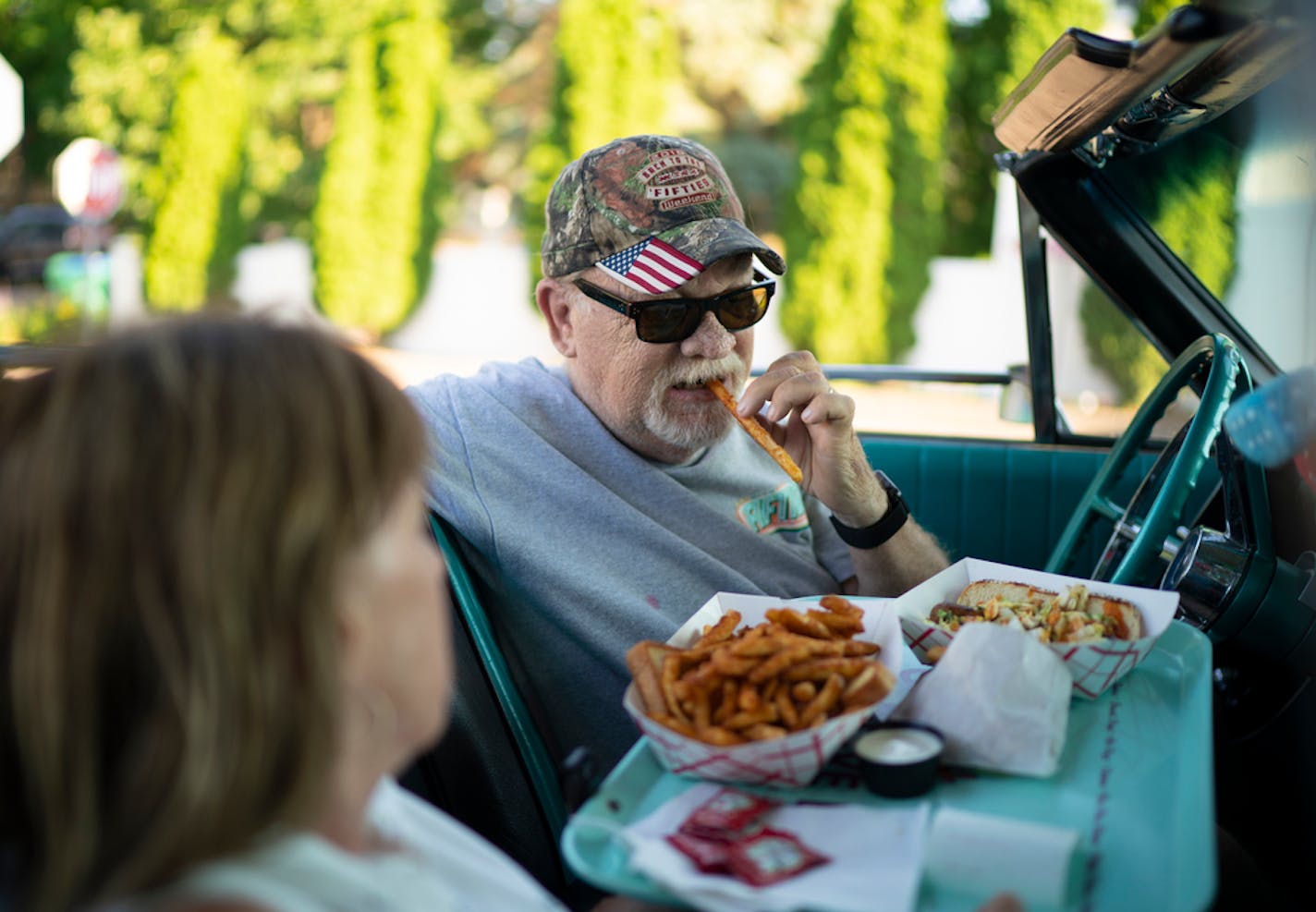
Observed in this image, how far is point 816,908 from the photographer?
1101mm

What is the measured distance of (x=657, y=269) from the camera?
2.14 m

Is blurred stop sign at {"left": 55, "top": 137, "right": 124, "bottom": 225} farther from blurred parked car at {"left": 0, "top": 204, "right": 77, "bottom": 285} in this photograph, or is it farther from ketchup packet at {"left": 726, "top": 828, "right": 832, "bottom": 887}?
ketchup packet at {"left": 726, "top": 828, "right": 832, "bottom": 887}

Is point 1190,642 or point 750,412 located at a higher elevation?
point 750,412

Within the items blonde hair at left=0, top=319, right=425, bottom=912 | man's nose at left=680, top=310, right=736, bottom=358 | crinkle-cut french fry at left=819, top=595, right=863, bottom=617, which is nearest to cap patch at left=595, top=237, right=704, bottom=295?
man's nose at left=680, top=310, right=736, bottom=358

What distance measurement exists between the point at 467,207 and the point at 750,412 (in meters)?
20.7

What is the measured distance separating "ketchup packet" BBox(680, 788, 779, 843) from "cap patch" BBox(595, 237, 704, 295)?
106 cm

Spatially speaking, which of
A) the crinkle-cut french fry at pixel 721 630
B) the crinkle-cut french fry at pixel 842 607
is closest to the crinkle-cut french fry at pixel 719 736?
the crinkle-cut french fry at pixel 721 630

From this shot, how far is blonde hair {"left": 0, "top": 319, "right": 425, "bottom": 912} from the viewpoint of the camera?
32.5 inches

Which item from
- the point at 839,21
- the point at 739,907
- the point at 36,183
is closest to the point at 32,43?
the point at 36,183

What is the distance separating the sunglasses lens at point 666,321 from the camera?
2.16 metres

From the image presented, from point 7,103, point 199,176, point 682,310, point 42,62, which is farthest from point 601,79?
point 682,310

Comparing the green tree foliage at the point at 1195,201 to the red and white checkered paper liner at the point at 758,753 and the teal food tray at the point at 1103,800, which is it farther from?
the red and white checkered paper liner at the point at 758,753

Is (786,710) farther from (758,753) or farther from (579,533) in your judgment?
(579,533)

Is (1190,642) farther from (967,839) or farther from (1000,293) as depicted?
(1000,293)
